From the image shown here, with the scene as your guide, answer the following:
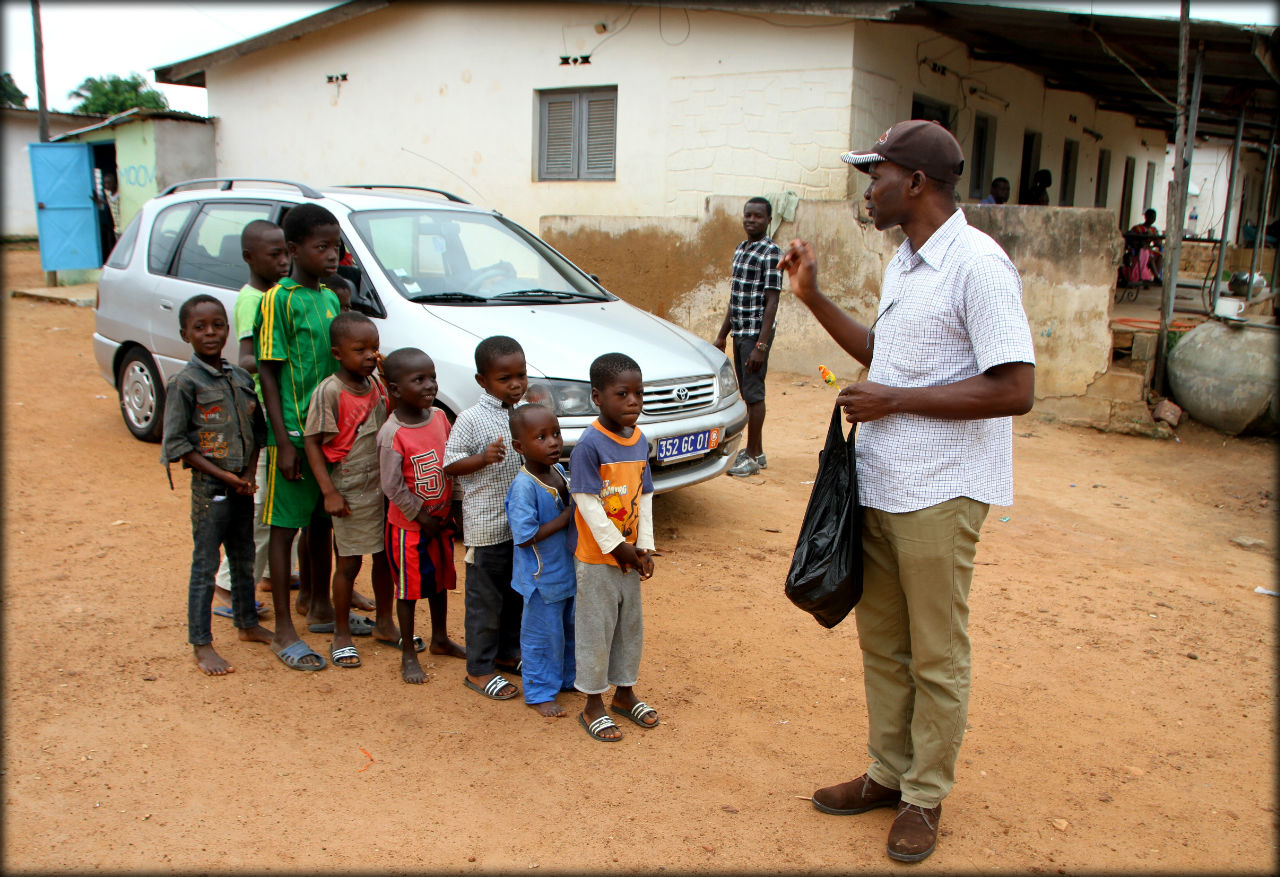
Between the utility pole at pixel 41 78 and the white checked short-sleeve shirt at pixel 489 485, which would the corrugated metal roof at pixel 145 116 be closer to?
the utility pole at pixel 41 78

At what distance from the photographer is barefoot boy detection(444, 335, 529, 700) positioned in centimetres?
338

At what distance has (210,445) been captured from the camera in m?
3.54

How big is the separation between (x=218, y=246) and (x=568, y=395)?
2970mm

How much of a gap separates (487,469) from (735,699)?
1.30 m

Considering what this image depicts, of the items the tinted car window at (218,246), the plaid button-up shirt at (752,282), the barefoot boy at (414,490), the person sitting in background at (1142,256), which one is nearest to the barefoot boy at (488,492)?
the barefoot boy at (414,490)

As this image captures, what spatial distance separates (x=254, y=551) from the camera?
12.7 ft

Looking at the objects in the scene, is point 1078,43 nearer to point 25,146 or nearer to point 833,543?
point 833,543

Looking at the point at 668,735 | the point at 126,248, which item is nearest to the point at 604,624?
the point at 668,735

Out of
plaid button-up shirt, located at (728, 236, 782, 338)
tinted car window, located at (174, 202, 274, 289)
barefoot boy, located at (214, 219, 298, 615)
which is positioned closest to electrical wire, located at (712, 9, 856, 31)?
plaid button-up shirt, located at (728, 236, 782, 338)

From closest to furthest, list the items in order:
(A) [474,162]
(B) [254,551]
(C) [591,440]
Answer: (C) [591,440], (B) [254,551], (A) [474,162]

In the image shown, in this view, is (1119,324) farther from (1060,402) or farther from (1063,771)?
(1063,771)

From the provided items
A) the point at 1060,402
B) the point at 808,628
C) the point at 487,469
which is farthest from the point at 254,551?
the point at 1060,402

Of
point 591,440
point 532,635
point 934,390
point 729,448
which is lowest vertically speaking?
point 532,635

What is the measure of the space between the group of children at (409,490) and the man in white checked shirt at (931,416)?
34.8 inches
